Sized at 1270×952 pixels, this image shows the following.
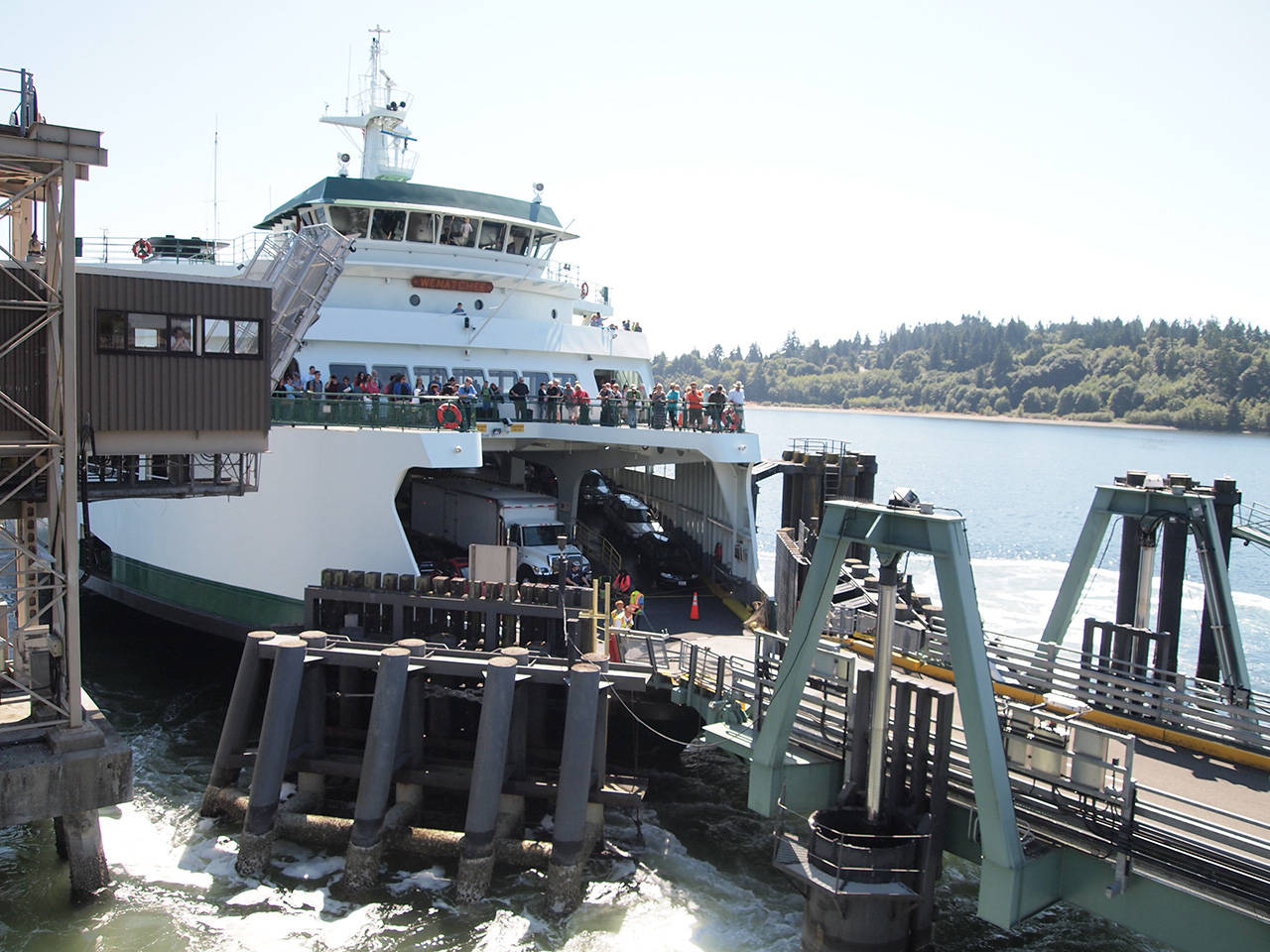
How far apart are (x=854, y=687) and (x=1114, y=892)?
3.10 m

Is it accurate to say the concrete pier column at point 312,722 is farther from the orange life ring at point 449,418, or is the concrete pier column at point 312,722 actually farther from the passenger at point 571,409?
the passenger at point 571,409

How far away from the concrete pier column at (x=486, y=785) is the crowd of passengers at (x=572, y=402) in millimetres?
6693

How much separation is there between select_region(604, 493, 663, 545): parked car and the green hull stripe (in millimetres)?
7911

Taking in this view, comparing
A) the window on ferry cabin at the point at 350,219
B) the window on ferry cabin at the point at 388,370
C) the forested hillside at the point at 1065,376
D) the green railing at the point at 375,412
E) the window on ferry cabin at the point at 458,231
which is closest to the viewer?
the green railing at the point at 375,412

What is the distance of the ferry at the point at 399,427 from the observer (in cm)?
1683

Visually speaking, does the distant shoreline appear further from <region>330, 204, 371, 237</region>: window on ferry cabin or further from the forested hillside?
<region>330, 204, 371, 237</region>: window on ferry cabin

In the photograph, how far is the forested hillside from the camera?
118625 millimetres

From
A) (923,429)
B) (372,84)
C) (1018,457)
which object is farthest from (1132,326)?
(372,84)

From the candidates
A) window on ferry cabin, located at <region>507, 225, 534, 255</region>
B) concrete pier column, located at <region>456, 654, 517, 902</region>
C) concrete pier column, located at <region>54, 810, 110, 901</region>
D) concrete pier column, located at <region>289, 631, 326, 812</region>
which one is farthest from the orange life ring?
concrete pier column, located at <region>54, 810, 110, 901</region>

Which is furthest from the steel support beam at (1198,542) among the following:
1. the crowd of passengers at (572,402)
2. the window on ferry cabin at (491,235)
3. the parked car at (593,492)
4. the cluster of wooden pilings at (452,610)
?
the window on ferry cabin at (491,235)

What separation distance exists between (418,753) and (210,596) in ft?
23.5

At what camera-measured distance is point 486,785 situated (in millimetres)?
12102

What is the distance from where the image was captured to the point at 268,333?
13266 mm

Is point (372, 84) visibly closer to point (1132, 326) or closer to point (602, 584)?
point (602, 584)
